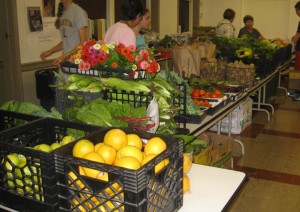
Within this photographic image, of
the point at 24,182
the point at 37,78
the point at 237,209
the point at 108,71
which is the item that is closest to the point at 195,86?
the point at 237,209

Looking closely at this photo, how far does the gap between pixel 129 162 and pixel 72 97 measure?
95 centimetres

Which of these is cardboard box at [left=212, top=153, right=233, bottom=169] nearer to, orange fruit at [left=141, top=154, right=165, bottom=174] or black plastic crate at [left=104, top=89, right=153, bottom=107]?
black plastic crate at [left=104, top=89, right=153, bottom=107]

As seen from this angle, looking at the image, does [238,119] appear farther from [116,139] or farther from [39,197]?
[39,197]

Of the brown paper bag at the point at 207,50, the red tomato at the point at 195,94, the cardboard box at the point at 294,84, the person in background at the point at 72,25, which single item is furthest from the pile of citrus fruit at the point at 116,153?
the cardboard box at the point at 294,84

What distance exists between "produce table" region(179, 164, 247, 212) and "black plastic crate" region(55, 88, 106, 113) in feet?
2.04

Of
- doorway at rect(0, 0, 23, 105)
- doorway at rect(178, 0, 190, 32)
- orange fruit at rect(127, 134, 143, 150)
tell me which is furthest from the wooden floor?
doorway at rect(178, 0, 190, 32)

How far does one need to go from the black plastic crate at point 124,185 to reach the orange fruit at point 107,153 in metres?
0.09

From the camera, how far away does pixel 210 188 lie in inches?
56.7

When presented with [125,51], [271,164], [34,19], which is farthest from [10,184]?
[34,19]

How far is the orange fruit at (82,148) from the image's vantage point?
A: 1151mm

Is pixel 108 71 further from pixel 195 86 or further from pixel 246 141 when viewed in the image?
pixel 246 141

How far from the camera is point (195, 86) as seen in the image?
3.20 m

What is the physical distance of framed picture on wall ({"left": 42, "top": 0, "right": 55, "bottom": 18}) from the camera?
4461mm

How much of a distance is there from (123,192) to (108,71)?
43.3 inches
